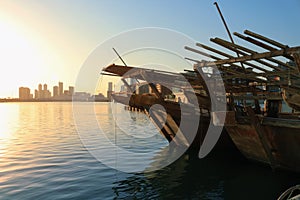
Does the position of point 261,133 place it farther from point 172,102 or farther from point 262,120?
point 172,102

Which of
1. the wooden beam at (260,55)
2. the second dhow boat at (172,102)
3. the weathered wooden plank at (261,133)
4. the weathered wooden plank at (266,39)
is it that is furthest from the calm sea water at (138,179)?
the weathered wooden plank at (266,39)

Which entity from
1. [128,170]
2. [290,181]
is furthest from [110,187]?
[290,181]

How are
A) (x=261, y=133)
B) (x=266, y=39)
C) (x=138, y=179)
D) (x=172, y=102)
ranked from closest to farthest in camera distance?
(x=266, y=39), (x=261, y=133), (x=138, y=179), (x=172, y=102)

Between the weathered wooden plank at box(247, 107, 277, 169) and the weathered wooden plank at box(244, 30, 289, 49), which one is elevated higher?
the weathered wooden plank at box(244, 30, 289, 49)

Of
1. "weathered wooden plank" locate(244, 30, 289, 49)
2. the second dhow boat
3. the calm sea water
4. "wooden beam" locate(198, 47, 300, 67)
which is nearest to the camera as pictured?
"wooden beam" locate(198, 47, 300, 67)

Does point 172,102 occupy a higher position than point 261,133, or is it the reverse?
point 172,102

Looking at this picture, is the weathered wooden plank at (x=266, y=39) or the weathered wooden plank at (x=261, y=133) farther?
the weathered wooden plank at (x=261, y=133)

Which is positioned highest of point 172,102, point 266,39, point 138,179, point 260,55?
point 266,39

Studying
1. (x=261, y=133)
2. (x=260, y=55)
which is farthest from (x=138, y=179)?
(x=260, y=55)

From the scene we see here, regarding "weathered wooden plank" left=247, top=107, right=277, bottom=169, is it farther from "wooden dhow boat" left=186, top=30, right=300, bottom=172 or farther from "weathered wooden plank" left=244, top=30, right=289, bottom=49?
"weathered wooden plank" left=244, top=30, right=289, bottom=49

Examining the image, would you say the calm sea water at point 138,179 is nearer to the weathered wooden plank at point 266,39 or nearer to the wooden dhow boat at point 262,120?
the wooden dhow boat at point 262,120

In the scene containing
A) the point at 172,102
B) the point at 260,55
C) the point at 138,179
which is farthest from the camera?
the point at 172,102

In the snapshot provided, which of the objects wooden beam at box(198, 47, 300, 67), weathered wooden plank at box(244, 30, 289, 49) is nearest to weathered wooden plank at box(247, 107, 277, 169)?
wooden beam at box(198, 47, 300, 67)

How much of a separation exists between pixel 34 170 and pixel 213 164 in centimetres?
845
